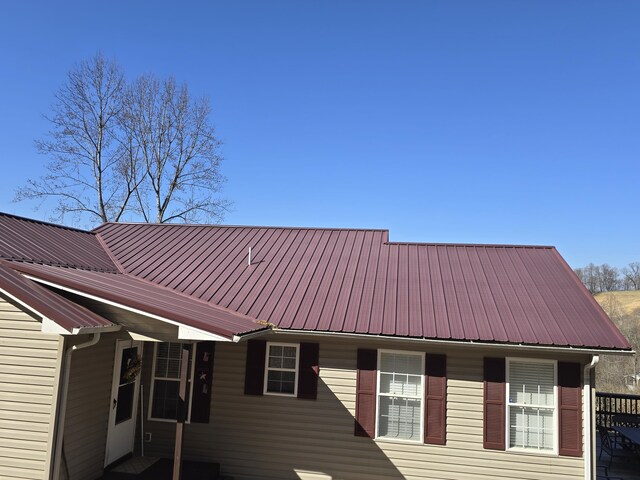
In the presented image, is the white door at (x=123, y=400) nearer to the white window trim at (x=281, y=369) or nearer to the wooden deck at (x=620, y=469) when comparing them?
the white window trim at (x=281, y=369)

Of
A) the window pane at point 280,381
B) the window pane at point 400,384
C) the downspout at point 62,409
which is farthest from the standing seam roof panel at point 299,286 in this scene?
the downspout at point 62,409

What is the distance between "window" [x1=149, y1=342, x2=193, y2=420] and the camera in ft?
26.1

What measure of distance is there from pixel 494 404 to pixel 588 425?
1.42m

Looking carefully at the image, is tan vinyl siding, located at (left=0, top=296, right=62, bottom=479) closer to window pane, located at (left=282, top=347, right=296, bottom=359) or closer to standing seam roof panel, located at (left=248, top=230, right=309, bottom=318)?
standing seam roof panel, located at (left=248, top=230, right=309, bottom=318)

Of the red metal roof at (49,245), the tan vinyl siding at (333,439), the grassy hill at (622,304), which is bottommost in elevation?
the tan vinyl siding at (333,439)

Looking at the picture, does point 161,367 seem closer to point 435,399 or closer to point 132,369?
point 132,369

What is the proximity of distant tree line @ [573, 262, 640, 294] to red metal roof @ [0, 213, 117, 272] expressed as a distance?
6132 centimetres

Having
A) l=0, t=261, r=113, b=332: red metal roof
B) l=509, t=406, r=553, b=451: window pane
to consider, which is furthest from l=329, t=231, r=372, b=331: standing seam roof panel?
l=0, t=261, r=113, b=332: red metal roof

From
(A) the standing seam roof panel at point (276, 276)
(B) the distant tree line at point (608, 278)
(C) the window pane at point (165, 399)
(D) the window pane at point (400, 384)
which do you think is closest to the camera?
(D) the window pane at point (400, 384)

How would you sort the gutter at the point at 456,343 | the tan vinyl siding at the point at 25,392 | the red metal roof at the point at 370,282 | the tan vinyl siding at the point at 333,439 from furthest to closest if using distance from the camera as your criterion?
the red metal roof at the point at 370,282 → the tan vinyl siding at the point at 333,439 → the gutter at the point at 456,343 → the tan vinyl siding at the point at 25,392

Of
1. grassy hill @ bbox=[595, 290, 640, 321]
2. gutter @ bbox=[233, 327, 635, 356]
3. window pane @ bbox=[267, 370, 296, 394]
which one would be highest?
grassy hill @ bbox=[595, 290, 640, 321]

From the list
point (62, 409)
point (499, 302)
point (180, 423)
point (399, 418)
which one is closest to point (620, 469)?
point (499, 302)

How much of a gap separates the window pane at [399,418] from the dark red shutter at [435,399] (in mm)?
179

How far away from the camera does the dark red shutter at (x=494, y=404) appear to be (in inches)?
270
